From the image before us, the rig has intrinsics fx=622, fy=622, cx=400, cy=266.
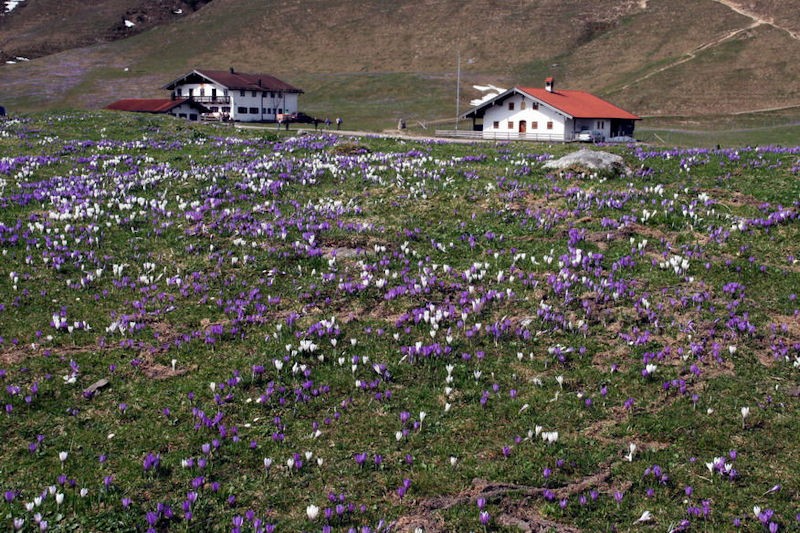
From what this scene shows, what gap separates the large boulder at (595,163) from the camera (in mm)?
19031

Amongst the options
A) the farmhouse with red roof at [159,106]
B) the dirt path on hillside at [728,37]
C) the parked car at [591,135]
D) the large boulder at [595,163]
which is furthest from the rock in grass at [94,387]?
the dirt path on hillside at [728,37]

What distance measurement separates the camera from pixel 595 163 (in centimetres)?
1912

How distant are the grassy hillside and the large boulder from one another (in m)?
83.1

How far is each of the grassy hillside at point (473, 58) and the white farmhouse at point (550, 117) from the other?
29.4 meters

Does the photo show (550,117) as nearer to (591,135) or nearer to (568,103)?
(568,103)

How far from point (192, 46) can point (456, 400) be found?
202136 mm

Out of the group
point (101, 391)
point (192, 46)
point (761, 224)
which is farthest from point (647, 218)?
point (192, 46)

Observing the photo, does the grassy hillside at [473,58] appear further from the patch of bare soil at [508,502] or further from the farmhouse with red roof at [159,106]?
the patch of bare soil at [508,502]

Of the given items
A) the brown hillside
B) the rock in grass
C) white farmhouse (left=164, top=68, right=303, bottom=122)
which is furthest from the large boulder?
the brown hillside

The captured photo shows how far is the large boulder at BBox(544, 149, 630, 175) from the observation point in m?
19.0

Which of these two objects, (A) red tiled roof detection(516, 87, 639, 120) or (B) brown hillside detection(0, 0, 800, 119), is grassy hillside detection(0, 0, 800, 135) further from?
(A) red tiled roof detection(516, 87, 639, 120)

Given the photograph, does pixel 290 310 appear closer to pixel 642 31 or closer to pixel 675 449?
pixel 675 449

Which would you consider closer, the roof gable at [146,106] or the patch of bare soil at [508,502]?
the patch of bare soil at [508,502]

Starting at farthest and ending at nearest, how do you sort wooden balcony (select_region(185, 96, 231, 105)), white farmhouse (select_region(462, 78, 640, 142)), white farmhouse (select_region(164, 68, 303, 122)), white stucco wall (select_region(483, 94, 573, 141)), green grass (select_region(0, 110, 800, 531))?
wooden balcony (select_region(185, 96, 231, 105)) < white farmhouse (select_region(164, 68, 303, 122)) < white stucco wall (select_region(483, 94, 573, 141)) < white farmhouse (select_region(462, 78, 640, 142)) < green grass (select_region(0, 110, 800, 531))
